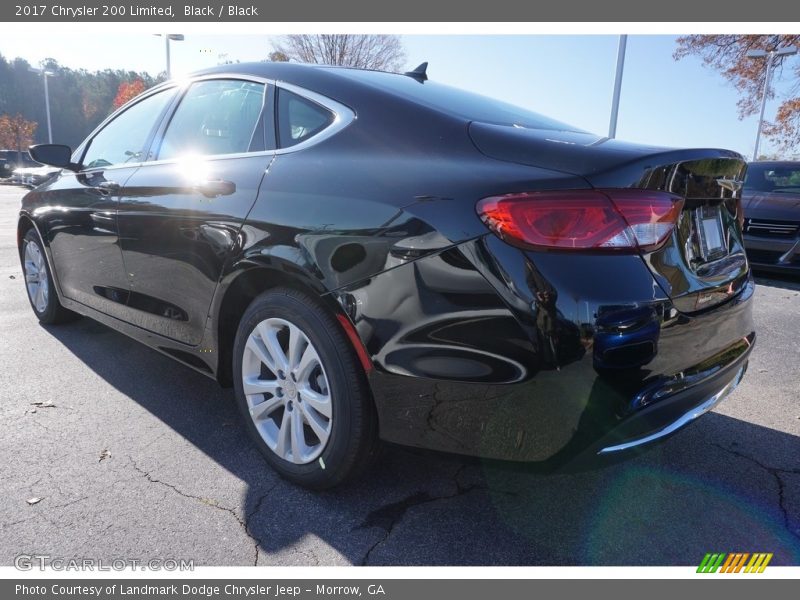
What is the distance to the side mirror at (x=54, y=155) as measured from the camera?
3.75 m

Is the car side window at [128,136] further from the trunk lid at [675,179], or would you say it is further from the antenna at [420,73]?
the trunk lid at [675,179]

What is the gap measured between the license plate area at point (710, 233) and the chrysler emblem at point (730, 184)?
9cm

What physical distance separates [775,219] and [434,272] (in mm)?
6876

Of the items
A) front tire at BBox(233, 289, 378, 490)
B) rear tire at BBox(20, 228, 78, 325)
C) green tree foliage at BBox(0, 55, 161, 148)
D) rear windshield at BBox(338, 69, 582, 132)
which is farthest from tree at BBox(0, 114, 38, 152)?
front tire at BBox(233, 289, 378, 490)

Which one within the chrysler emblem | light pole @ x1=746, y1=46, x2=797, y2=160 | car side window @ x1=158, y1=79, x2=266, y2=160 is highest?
light pole @ x1=746, y1=46, x2=797, y2=160

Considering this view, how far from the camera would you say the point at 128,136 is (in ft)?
11.4

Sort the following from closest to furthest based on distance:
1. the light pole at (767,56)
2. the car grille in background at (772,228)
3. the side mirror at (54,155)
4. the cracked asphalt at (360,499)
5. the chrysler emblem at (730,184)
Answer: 1. the cracked asphalt at (360,499)
2. the chrysler emblem at (730,184)
3. the side mirror at (54,155)
4. the car grille in background at (772,228)
5. the light pole at (767,56)

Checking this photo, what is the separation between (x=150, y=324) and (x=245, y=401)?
899 mm

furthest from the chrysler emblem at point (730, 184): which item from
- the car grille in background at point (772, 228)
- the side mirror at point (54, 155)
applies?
the car grille in background at point (772, 228)

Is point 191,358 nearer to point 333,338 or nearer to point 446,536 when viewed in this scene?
point 333,338

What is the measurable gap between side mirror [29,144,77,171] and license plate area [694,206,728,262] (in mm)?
3751

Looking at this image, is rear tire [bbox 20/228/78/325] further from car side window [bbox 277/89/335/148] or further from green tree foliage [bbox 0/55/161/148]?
green tree foliage [bbox 0/55/161/148]

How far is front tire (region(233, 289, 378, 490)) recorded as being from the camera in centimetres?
200

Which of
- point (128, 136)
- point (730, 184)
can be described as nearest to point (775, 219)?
point (730, 184)
